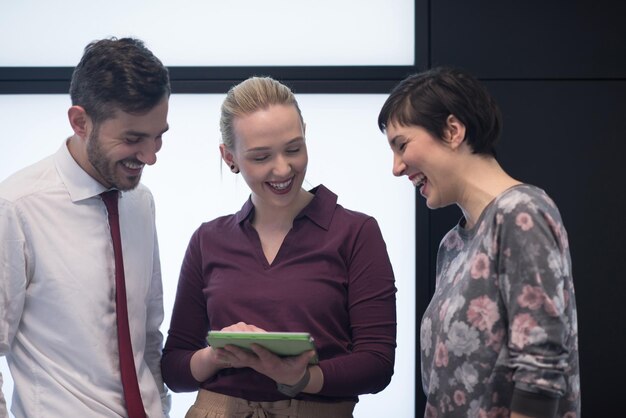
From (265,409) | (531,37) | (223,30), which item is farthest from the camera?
(223,30)

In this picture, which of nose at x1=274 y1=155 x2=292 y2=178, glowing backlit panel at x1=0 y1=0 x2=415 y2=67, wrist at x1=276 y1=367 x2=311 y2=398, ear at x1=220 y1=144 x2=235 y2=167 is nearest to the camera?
wrist at x1=276 y1=367 x2=311 y2=398

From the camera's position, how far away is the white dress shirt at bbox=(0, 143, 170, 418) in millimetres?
1896

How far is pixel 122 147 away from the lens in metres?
1.99

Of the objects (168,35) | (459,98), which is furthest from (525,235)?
(168,35)

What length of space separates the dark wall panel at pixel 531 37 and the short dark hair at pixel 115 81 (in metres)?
1.11

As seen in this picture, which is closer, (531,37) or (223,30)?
(531,37)

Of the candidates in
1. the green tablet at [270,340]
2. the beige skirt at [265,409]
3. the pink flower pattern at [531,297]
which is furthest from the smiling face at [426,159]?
the beige skirt at [265,409]

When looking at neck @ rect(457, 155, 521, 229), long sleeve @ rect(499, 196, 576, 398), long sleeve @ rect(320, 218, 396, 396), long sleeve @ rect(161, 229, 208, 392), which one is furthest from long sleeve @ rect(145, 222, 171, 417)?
long sleeve @ rect(499, 196, 576, 398)

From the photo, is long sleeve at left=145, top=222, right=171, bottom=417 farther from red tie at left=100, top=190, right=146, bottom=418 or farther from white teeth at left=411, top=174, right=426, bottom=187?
white teeth at left=411, top=174, right=426, bottom=187

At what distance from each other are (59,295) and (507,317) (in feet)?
3.22

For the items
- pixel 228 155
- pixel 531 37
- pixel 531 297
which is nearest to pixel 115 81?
pixel 228 155

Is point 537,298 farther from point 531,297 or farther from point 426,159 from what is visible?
point 426,159

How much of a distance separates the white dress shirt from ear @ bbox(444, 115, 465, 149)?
0.82 metres

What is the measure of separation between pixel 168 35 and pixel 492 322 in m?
1.69
